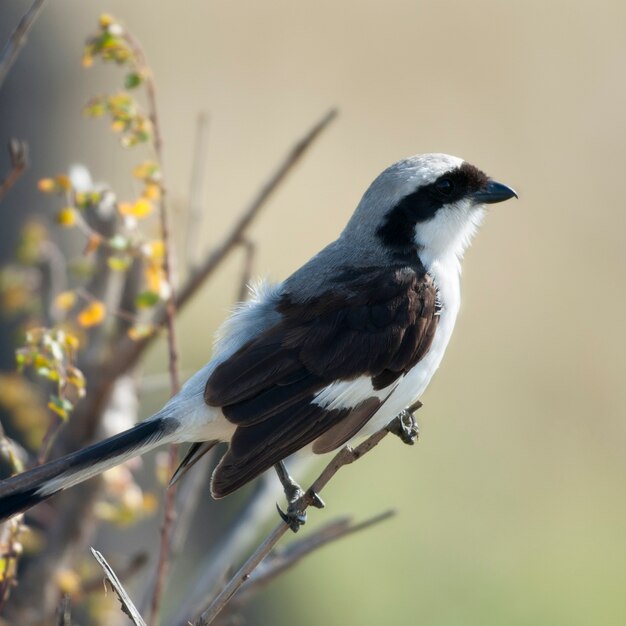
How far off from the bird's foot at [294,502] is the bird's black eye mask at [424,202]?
0.68 metres

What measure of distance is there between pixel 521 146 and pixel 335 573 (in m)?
4.61

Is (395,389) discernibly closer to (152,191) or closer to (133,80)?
(152,191)

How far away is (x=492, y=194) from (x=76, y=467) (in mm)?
1421

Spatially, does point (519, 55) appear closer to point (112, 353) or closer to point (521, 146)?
point (521, 146)

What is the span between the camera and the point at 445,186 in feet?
9.73

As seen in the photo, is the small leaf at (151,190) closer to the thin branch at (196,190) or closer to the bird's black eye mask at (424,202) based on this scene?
the thin branch at (196,190)

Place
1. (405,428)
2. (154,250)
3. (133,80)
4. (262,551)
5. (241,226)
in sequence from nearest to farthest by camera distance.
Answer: (262,551)
(133,80)
(154,250)
(405,428)
(241,226)

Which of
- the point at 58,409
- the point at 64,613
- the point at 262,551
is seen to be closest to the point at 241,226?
the point at 58,409

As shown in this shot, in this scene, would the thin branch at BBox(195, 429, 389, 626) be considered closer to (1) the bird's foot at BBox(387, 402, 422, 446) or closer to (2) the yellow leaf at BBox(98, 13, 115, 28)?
(1) the bird's foot at BBox(387, 402, 422, 446)

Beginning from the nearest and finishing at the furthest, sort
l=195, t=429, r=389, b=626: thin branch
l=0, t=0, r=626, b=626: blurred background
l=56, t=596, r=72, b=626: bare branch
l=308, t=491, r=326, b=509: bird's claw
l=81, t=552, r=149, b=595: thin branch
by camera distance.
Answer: l=56, t=596, r=72, b=626: bare branch
l=195, t=429, r=389, b=626: thin branch
l=308, t=491, r=326, b=509: bird's claw
l=81, t=552, r=149, b=595: thin branch
l=0, t=0, r=626, b=626: blurred background

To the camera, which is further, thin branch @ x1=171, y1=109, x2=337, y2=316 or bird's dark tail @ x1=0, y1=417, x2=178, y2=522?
thin branch @ x1=171, y1=109, x2=337, y2=316

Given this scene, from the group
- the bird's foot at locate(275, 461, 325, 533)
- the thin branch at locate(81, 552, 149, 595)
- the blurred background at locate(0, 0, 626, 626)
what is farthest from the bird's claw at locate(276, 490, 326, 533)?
the blurred background at locate(0, 0, 626, 626)

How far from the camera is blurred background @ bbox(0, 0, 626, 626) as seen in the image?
18.2 feet

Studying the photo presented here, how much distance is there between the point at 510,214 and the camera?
8820 mm
